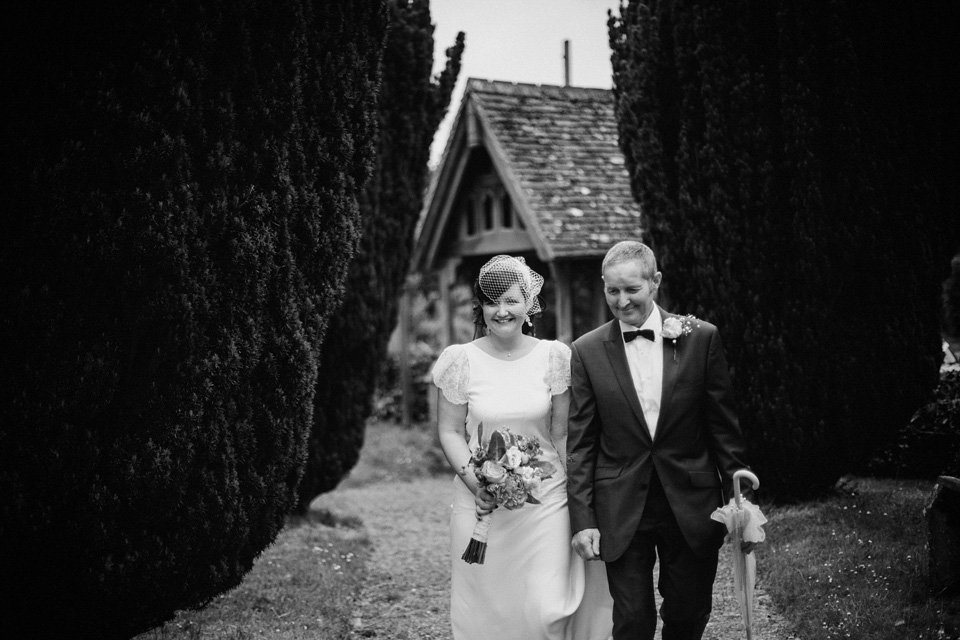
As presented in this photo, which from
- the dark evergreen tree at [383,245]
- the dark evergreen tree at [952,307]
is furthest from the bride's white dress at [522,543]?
the dark evergreen tree at [952,307]

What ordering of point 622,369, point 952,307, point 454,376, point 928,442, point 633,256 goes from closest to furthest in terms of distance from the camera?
point 633,256 → point 622,369 → point 454,376 → point 928,442 → point 952,307

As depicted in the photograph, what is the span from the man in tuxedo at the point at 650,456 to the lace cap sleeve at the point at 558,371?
30 cm

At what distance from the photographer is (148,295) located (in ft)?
13.2

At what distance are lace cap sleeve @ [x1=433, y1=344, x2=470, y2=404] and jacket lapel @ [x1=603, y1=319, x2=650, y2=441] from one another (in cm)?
77

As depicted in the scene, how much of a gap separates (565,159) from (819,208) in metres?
6.82

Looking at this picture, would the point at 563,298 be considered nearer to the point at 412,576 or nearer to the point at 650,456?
the point at 412,576

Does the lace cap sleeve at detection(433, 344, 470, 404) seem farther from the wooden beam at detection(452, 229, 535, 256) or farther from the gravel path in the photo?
the wooden beam at detection(452, 229, 535, 256)

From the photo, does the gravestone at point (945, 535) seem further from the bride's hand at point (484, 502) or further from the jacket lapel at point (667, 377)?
the bride's hand at point (484, 502)

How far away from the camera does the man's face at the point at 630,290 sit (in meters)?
3.78

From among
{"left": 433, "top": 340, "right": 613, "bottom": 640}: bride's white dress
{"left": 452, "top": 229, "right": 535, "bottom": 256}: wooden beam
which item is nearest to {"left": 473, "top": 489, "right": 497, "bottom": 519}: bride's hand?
{"left": 433, "top": 340, "right": 613, "bottom": 640}: bride's white dress

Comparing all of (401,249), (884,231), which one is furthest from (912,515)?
(401,249)

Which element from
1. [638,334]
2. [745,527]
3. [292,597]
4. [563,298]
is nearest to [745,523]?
[745,527]

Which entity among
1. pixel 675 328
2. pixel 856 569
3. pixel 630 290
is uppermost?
pixel 630 290

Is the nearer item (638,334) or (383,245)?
(638,334)
